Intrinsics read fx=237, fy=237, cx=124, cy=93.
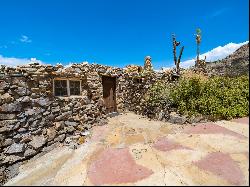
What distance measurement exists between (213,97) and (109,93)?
18.1 feet

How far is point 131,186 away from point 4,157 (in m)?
5.23

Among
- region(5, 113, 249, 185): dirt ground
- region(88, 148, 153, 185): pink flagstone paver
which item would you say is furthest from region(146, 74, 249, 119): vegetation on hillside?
region(88, 148, 153, 185): pink flagstone paver

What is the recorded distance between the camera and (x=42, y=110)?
8672mm

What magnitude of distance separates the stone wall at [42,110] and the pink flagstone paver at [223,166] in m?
4.55

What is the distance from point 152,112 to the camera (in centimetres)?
1142

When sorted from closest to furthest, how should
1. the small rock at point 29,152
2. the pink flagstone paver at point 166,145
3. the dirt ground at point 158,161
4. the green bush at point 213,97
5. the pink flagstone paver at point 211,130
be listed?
the dirt ground at point 158,161, the pink flagstone paver at point 166,145, the pink flagstone paver at point 211,130, the small rock at point 29,152, the green bush at point 213,97

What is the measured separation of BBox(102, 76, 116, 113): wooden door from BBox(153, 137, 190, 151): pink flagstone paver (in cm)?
588

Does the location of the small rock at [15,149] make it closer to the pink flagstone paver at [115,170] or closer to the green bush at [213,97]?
the pink flagstone paver at [115,170]

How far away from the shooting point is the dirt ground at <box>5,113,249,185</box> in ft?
15.1

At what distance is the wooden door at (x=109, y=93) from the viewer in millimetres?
12422

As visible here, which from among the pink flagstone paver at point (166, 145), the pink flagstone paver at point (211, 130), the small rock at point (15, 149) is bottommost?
the small rock at point (15, 149)

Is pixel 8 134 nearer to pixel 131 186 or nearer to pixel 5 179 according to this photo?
pixel 5 179

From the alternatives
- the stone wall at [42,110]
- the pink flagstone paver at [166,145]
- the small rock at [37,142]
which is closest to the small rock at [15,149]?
the stone wall at [42,110]

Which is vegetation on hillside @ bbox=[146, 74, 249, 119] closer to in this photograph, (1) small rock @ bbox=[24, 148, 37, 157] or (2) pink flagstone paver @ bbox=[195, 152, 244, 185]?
(2) pink flagstone paver @ bbox=[195, 152, 244, 185]
